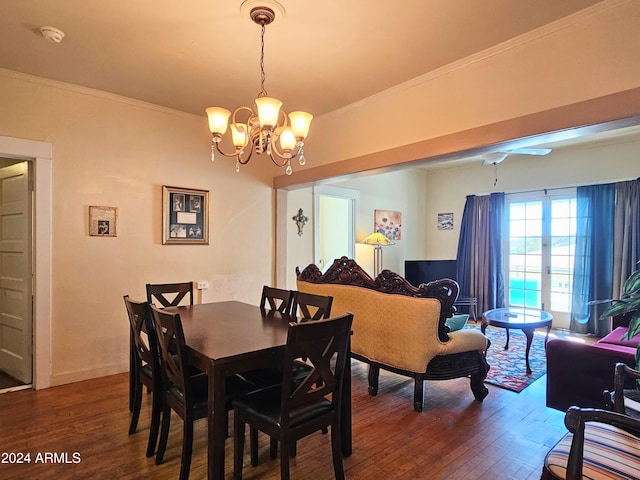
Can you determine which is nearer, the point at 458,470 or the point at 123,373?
the point at 458,470

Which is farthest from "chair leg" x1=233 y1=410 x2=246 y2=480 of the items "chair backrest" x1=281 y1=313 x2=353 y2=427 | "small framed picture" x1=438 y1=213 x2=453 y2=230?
"small framed picture" x1=438 y1=213 x2=453 y2=230

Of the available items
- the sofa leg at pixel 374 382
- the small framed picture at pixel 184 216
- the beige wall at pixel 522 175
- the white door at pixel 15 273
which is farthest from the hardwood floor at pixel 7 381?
the beige wall at pixel 522 175

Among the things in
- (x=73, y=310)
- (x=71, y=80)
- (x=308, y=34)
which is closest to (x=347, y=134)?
(x=308, y=34)

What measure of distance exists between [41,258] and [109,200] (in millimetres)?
781

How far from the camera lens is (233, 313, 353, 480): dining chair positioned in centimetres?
177

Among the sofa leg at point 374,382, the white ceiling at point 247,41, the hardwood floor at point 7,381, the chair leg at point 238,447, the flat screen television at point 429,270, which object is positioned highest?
the white ceiling at point 247,41

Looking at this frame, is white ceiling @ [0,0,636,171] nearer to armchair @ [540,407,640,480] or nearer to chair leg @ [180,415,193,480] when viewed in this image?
armchair @ [540,407,640,480]

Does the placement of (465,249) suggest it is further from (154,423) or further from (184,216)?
(154,423)

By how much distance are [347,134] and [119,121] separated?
234cm

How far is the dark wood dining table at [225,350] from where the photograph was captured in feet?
5.76

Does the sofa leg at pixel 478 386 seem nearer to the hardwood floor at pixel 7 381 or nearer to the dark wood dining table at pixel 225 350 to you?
the dark wood dining table at pixel 225 350

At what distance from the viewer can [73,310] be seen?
3488 millimetres

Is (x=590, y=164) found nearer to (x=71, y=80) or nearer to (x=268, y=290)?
(x=268, y=290)

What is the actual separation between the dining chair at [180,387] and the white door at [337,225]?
365 cm
